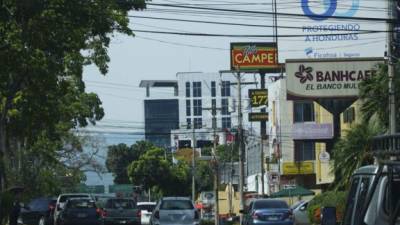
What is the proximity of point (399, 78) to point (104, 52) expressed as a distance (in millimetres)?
11483

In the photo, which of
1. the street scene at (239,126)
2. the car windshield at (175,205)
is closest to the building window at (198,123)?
the street scene at (239,126)

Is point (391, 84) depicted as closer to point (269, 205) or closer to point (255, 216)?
point (269, 205)

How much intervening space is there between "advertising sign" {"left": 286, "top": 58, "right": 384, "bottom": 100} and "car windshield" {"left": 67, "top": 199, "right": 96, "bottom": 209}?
21.6 m

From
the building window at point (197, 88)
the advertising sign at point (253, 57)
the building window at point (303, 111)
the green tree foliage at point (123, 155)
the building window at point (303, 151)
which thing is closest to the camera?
the building window at point (303, 111)

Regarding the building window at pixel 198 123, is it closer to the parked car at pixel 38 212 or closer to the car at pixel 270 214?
the parked car at pixel 38 212

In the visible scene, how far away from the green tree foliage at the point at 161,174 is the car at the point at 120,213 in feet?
181

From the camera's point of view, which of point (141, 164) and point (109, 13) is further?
point (141, 164)

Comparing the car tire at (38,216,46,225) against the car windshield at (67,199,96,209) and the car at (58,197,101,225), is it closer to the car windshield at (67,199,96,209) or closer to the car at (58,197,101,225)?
the car at (58,197,101,225)

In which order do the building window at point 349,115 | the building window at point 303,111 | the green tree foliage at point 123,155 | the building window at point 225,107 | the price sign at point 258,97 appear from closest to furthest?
the building window at point 349,115
the building window at point 303,111
the price sign at point 258,97
the building window at point 225,107
the green tree foliage at point 123,155

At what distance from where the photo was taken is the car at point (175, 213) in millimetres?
30969

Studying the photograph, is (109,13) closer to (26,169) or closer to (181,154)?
(26,169)

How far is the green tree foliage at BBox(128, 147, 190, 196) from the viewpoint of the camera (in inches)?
3787

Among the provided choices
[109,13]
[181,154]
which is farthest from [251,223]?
[181,154]

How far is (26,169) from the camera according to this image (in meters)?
47.2
